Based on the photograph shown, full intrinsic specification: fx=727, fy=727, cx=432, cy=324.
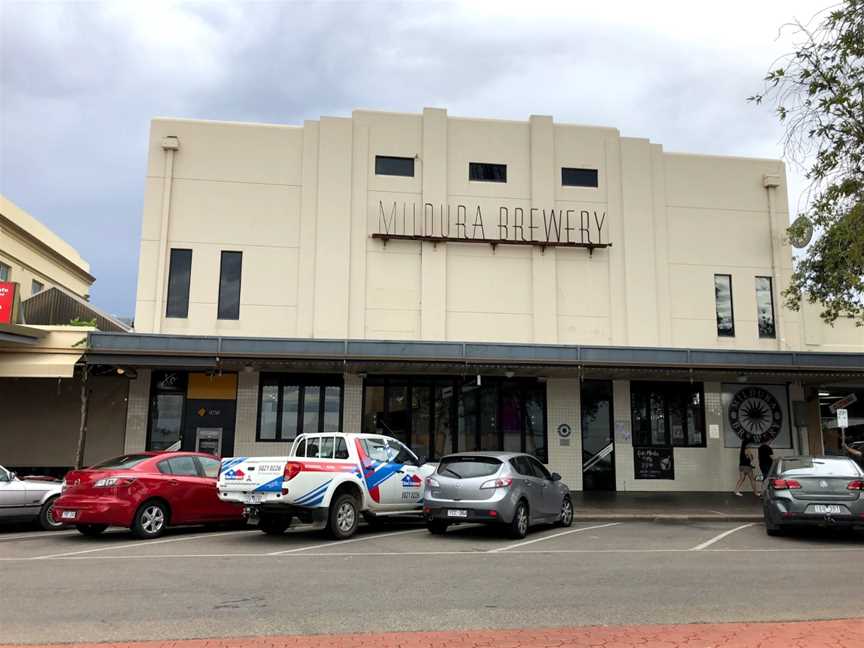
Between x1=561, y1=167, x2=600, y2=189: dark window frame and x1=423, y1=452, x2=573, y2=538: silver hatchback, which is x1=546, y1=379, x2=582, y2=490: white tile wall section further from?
x1=423, y1=452, x2=573, y2=538: silver hatchback

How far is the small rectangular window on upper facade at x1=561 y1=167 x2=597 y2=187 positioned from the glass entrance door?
6.44 metres

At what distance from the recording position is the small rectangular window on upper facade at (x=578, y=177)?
23.6 m

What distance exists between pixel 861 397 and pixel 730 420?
20.6 ft

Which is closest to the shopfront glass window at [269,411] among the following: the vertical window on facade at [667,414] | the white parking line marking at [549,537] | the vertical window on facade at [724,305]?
the white parking line marking at [549,537]

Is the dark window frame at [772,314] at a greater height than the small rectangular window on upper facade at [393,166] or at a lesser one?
lesser

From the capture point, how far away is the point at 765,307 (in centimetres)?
2378

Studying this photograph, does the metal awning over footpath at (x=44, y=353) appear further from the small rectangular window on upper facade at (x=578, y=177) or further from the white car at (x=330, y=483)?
the small rectangular window on upper facade at (x=578, y=177)

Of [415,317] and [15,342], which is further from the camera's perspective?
[415,317]

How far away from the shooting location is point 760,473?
21.8 m

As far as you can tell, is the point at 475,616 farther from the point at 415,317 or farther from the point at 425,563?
the point at 415,317

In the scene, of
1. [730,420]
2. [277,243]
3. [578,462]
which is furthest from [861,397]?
[277,243]

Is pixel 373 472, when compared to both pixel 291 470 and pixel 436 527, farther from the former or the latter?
pixel 291 470

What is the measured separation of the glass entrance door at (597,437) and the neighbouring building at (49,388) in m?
13.5

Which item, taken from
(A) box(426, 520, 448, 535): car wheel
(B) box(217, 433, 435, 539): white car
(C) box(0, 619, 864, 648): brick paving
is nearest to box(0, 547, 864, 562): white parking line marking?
(B) box(217, 433, 435, 539): white car
